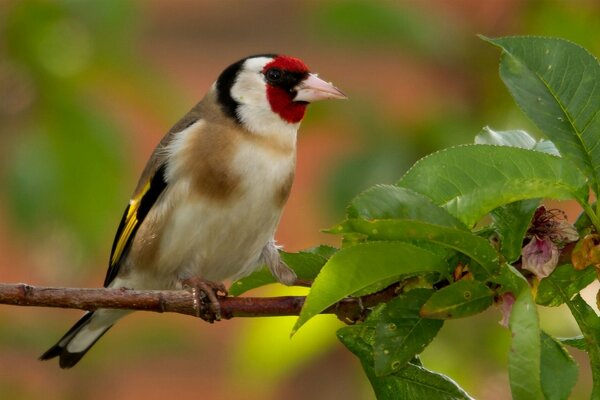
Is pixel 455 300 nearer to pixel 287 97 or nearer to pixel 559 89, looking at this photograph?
pixel 559 89

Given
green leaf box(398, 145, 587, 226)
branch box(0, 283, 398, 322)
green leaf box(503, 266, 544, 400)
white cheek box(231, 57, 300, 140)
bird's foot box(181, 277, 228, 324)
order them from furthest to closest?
white cheek box(231, 57, 300, 140) → bird's foot box(181, 277, 228, 324) → branch box(0, 283, 398, 322) → green leaf box(398, 145, 587, 226) → green leaf box(503, 266, 544, 400)

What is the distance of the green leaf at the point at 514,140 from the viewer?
4.92ft

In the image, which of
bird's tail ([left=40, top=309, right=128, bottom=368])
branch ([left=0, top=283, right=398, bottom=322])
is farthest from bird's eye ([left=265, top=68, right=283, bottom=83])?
branch ([left=0, top=283, right=398, bottom=322])

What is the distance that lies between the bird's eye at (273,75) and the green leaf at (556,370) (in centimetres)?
140

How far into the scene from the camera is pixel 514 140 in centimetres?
154

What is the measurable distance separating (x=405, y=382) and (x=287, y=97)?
1208mm

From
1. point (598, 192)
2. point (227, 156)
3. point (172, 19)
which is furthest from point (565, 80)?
point (172, 19)

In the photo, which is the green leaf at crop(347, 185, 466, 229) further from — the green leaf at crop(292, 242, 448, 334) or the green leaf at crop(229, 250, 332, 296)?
the green leaf at crop(229, 250, 332, 296)

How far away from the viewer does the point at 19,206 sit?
253 cm

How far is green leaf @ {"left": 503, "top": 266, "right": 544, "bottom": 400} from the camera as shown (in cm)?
119

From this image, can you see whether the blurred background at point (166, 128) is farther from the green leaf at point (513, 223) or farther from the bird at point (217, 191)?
the green leaf at point (513, 223)

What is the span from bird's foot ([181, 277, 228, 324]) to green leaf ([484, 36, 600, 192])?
0.54 meters

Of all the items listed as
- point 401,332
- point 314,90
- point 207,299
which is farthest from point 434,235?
point 314,90

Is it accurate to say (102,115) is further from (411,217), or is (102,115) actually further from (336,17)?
(411,217)
